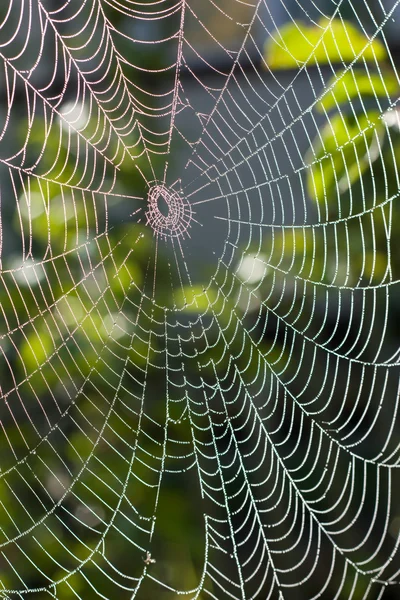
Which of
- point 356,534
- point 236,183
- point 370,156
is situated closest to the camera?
point 370,156

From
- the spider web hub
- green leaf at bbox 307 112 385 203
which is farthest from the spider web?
green leaf at bbox 307 112 385 203

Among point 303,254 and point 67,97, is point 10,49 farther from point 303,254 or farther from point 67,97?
point 303,254

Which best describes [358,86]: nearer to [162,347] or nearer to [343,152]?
[343,152]

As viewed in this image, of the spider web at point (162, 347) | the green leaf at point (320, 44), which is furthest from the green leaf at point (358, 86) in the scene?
the spider web at point (162, 347)

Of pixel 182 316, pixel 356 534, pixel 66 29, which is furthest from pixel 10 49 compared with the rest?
pixel 356 534

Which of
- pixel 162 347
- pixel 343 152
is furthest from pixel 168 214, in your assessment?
pixel 343 152

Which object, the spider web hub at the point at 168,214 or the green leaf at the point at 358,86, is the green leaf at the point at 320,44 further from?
the spider web hub at the point at 168,214

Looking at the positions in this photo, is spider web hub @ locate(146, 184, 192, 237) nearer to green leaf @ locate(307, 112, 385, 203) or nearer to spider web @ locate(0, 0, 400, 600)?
spider web @ locate(0, 0, 400, 600)

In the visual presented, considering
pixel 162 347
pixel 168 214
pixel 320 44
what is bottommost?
pixel 162 347
